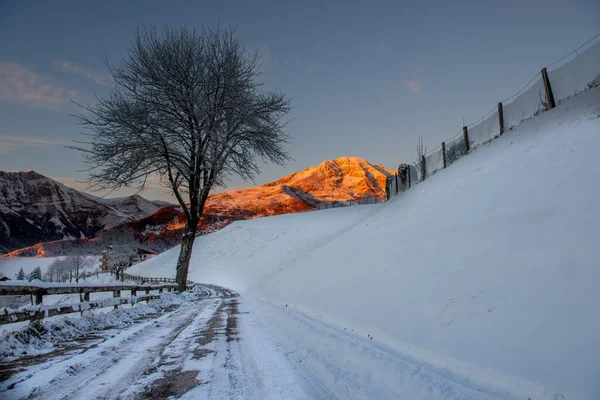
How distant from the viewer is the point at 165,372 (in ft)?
11.7

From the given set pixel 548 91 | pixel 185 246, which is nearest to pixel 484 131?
pixel 548 91

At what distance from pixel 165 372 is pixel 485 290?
4739mm

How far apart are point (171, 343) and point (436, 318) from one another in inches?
173

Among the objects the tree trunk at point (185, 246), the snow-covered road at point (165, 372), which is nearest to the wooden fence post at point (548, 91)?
the snow-covered road at point (165, 372)

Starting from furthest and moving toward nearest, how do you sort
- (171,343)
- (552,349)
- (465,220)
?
→ (465,220) < (171,343) < (552,349)

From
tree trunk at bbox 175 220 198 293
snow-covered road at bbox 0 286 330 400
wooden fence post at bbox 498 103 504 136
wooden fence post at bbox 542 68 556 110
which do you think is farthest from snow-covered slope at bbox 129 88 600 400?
tree trunk at bbox 175 220 198 293

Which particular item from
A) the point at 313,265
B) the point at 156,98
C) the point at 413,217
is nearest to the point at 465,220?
the point at 413,217

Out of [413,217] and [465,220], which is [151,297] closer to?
[413,217]

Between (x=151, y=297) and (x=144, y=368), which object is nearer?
(x=144, y=368)

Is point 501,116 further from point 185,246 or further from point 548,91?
point 185,246

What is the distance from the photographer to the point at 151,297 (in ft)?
42.3

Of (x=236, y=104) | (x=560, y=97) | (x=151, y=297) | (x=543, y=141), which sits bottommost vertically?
(x=151, y=297)

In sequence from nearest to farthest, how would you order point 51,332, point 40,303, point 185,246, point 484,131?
point 51,332
point 40,303
point 484,131
point 185,246

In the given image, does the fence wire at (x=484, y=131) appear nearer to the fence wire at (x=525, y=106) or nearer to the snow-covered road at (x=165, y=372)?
the fence wire at (x=525, y=106)
